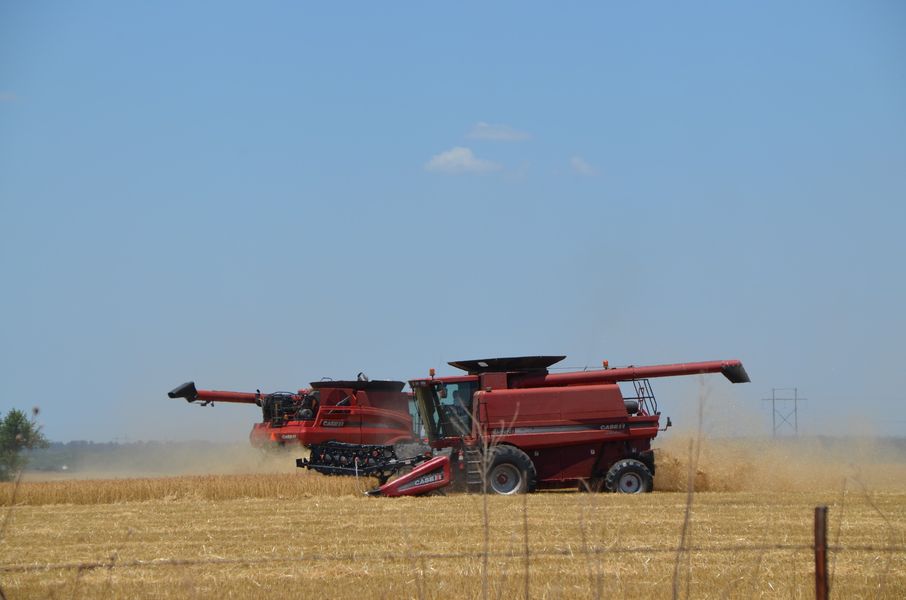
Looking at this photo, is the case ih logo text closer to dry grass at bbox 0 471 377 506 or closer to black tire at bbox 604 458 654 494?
dry grass at bbox 0 471 377 506

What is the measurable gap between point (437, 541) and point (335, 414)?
14.3 metres

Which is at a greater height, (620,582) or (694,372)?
(694,372)

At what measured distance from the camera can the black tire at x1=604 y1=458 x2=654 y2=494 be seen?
19609 millimetres

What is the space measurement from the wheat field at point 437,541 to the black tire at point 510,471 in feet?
2.92

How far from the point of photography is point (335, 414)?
85.6 ft

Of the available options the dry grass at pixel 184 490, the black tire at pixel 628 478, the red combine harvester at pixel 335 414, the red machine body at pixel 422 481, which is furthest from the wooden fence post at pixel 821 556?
the red combine harvester at pixel 335 414

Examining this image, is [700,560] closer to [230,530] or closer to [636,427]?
[230,530]

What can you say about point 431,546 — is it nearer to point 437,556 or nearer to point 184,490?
point 437,556

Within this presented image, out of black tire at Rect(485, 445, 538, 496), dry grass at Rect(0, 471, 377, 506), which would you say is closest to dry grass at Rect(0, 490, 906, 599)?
dry grass at Rect(0, 471, 377, 506)

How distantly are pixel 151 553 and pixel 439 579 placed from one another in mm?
3628

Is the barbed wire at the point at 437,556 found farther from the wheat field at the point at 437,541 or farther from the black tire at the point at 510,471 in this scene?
the black tire at the point at 510,471

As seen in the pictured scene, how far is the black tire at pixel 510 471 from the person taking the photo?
19.3 metres

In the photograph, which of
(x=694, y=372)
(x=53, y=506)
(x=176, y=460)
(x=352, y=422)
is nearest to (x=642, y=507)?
(x=694, y=372)

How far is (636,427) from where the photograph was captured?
65.5 feet
